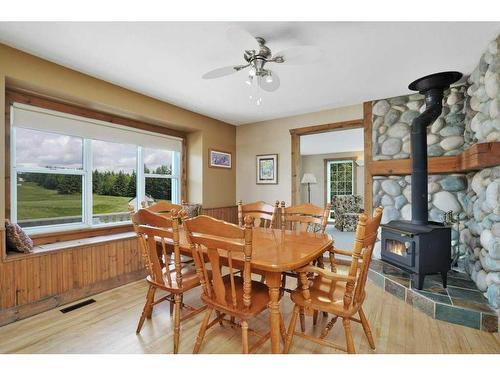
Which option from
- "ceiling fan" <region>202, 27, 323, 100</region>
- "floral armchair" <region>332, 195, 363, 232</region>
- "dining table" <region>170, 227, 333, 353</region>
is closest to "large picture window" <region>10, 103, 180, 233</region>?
"dining table" <region>170, 227, 333, 353</region>

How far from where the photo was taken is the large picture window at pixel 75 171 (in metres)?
2.53

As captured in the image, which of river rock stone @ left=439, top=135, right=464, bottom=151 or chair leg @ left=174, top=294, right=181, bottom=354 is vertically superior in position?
river rock stone @ left=439, top=135, right=464, bottom=151

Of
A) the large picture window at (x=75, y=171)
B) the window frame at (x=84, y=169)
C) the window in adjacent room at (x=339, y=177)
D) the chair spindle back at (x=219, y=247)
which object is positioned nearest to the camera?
the chair spindle back at (x=219, y=247)

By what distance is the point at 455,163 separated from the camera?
2766 mm

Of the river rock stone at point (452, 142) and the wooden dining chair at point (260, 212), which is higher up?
the river rock stone at point (452, 142)

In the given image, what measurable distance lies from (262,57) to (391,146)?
222 centimetres

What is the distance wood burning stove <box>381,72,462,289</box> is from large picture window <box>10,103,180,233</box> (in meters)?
3.20

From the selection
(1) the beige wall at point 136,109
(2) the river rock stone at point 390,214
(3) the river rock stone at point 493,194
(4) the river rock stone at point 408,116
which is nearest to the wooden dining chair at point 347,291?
(3) the river rock stone at point 493,194

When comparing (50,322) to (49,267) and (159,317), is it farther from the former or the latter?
(159,317)

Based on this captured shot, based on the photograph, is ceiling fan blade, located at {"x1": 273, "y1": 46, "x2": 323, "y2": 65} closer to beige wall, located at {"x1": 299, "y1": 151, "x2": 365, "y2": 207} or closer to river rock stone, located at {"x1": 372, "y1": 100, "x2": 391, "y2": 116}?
river rock stone, located at {"x1": 372, "y1": 100, "x2": 391, "y2": 116}

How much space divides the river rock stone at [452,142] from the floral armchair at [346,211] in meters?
3.46

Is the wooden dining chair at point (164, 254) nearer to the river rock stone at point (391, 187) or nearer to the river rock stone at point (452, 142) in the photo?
the river rock stone at point (391, 187)

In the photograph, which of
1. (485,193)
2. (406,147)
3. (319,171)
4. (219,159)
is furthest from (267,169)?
(319,171)

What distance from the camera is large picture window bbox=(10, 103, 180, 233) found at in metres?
2.53
